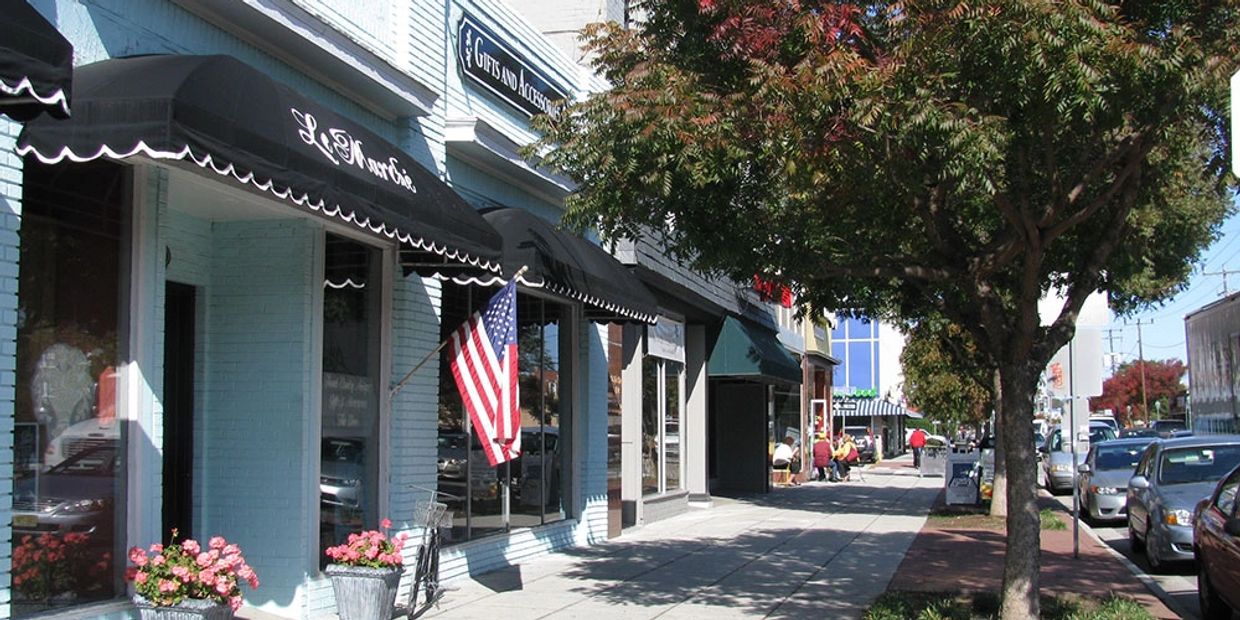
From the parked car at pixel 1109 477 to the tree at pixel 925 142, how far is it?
9259mm

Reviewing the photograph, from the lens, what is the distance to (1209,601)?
10398 millimetres

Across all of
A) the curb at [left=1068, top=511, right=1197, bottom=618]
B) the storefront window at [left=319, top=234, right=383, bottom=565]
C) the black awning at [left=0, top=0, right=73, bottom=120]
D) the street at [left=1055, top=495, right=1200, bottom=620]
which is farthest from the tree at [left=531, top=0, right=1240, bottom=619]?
the black awning at [left=0, top=0, right=73, bottom=120]

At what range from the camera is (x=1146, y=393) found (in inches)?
3671

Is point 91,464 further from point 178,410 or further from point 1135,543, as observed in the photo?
point 1135,543

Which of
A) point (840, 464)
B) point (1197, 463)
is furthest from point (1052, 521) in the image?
point (840, 464)

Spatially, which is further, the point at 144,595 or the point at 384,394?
the point at 384,394

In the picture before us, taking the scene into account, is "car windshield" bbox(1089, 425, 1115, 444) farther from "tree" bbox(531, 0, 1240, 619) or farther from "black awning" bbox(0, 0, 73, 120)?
"black awning" bbox(0, 0, 73, 120)

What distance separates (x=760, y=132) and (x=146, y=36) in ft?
15.1

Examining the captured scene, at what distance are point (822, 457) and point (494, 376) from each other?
Result: 77.3ft

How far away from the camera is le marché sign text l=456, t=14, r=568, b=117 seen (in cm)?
1262

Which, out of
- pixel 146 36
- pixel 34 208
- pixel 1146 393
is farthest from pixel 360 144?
pixel 1146 393

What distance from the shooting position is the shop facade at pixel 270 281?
7.09 metres

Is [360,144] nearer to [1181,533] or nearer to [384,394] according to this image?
[384,394]

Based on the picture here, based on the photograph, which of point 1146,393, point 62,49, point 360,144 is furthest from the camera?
point 1146,393
